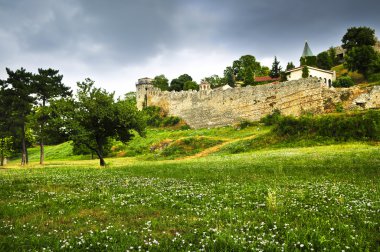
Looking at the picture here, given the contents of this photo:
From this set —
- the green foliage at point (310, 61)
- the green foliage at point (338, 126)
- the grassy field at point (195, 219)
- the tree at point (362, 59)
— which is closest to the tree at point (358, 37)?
the green foliage at point (310, 61)

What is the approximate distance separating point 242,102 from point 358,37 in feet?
137

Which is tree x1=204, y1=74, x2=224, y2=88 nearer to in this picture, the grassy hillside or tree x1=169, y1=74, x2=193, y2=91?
tree x1=169, y1=74, x2=193, y2=91

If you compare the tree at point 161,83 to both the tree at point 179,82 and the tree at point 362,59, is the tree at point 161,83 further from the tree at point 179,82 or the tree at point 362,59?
the tree at point 362,59

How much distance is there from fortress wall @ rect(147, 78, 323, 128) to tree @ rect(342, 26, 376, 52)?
3324 centimetres

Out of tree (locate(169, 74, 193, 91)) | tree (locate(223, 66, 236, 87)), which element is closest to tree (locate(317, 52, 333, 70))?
tree (locate(223, 66, 236, 87))

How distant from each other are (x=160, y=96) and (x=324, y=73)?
50.1 m

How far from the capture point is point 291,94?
6222 cm

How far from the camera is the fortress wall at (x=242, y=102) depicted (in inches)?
2356

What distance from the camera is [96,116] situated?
3425cm

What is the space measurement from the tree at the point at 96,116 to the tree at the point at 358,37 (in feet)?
235

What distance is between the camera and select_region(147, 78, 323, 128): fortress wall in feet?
196

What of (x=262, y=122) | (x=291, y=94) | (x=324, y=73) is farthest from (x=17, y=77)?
(x=324, y=73)

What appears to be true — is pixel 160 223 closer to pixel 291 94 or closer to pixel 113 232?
pixel 113 232

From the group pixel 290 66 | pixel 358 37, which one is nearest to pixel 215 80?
pixel 290 66
